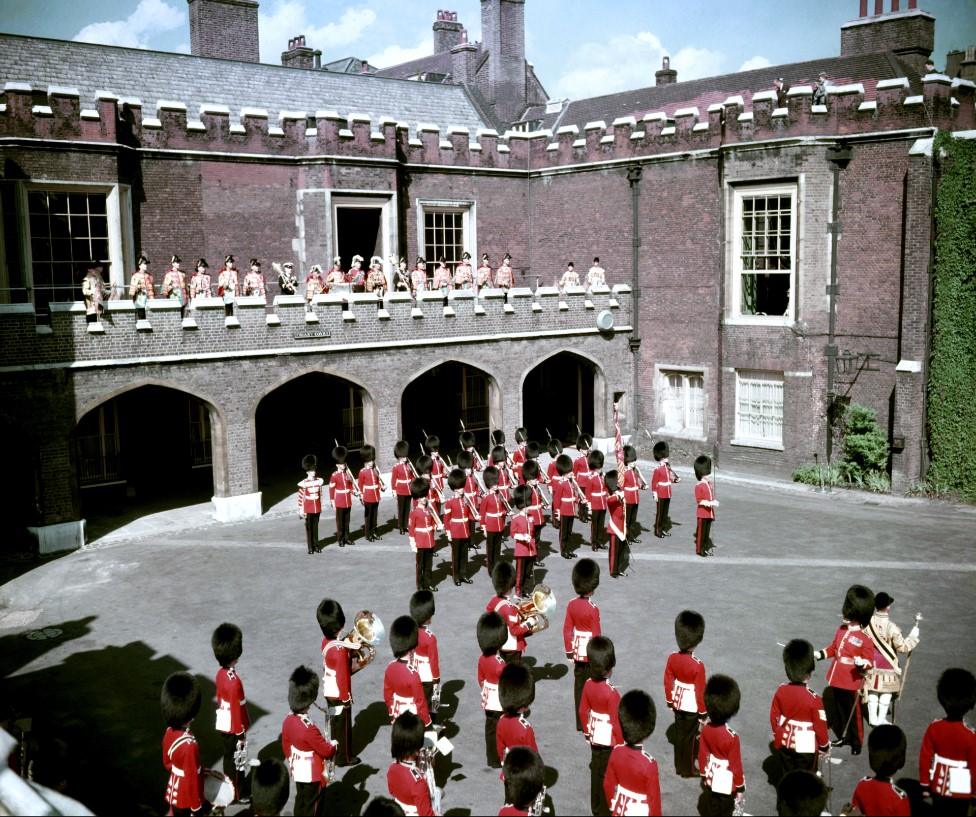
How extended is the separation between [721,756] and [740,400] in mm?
17373

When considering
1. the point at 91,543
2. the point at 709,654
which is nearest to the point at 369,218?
the point at 91,543

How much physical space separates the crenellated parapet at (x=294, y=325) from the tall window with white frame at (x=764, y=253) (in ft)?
11.2

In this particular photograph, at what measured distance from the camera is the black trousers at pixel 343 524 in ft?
58.1

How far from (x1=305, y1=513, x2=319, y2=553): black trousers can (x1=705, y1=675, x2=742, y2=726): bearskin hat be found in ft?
35.3

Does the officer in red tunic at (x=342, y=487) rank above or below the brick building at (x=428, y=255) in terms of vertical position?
below

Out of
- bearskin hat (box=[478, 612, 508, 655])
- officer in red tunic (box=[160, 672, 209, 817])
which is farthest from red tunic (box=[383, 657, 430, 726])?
officer in red tunic (box=[160, 672, 209, 817])

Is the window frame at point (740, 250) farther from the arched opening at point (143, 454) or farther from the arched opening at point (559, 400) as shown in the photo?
the arched opening at point (143, 454)

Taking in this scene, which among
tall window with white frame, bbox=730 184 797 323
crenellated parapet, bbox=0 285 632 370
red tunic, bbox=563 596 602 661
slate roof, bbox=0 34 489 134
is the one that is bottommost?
red tunic, bbox=563 596 602 661

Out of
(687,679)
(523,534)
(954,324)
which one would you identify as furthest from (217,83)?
(687,679)

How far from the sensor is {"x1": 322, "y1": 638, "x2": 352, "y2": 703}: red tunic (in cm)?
916

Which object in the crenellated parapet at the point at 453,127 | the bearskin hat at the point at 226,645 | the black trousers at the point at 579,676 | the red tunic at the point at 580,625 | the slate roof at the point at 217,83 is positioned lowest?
the black trousers at the point at 579,676

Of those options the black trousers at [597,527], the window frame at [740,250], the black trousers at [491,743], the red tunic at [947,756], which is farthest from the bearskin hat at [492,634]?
the window frame at [740,250]

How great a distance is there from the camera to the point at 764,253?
917 inches

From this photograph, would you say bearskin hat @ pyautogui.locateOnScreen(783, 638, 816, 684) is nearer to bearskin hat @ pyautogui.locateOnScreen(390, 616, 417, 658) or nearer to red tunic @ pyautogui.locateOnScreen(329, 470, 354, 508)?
bearskin hat @ pyautogui.locateOnScreen(390, 616, 417, 658)
